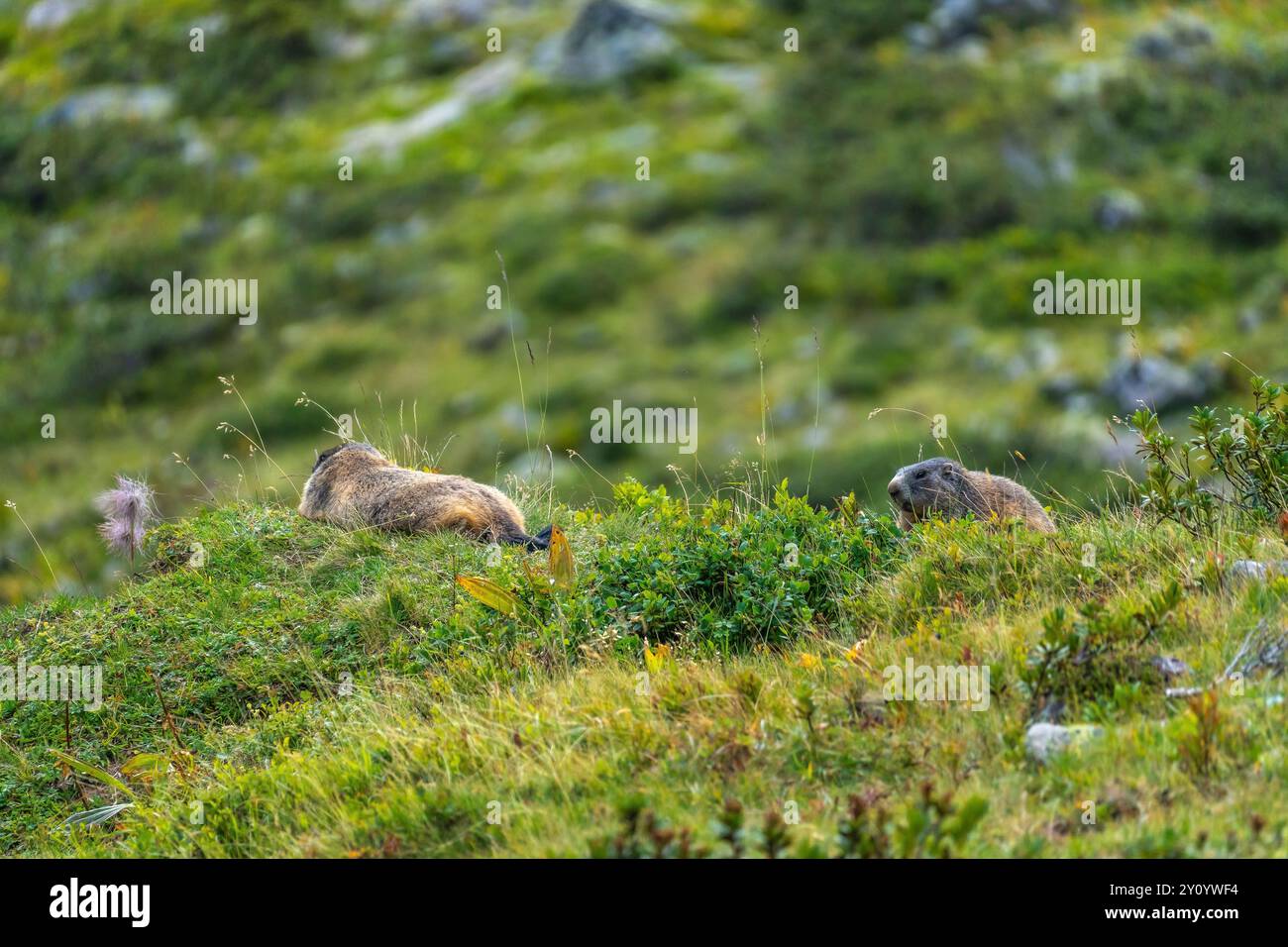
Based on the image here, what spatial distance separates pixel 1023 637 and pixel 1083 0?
52062 millimetres

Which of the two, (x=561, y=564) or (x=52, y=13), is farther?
(x=52, y=13)

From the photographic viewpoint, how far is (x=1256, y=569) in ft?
23.9

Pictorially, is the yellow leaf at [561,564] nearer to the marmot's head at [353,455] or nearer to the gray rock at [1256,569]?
the marmot's head at [353,455]

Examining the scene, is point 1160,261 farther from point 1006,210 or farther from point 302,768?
point 302,768

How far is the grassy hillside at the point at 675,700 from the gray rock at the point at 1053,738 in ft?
0.13

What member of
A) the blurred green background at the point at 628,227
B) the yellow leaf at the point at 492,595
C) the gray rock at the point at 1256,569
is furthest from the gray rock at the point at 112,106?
the gray rock at the point at 1256,569

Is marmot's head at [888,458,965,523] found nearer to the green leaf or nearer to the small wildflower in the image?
the green leaf

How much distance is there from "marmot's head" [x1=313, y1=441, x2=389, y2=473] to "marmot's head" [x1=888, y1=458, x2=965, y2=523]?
189 inches

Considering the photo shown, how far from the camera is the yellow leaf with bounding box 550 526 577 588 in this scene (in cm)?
890

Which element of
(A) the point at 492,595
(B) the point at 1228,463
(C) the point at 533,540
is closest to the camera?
(B) the point at 1228,463

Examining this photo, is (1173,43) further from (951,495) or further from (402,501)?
(402,501)

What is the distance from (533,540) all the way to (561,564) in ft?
5.46

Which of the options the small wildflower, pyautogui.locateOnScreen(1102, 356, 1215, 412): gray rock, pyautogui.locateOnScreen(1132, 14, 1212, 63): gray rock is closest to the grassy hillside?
the small wildflower

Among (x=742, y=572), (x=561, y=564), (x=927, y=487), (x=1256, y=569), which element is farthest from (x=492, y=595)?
(x=1256, y=569)
